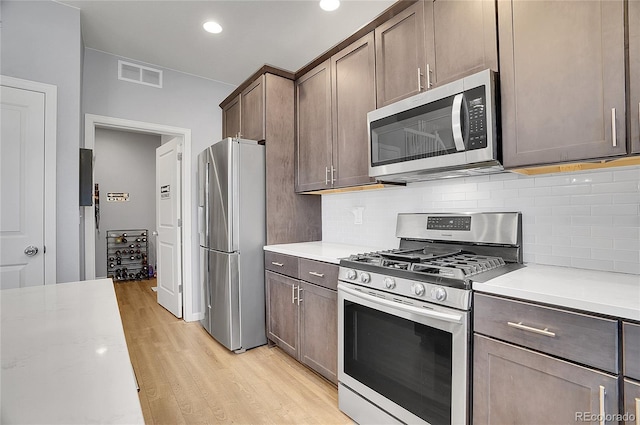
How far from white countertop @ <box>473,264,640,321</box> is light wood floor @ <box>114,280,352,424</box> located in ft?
4.14

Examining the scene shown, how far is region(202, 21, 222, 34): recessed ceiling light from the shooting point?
8.63 ft

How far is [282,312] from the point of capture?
2600 mm

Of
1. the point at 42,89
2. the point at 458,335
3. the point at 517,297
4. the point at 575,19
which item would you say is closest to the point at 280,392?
the point at 458,335

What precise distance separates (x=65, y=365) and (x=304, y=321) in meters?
1.77

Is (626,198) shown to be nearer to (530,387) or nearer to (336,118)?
(530,387)

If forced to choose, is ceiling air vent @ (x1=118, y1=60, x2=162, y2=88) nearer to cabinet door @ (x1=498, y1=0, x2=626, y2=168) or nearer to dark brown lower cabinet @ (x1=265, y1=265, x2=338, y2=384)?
dark brown lower cabinet @ (x1=265, y1=265, x2=338, y2=384)

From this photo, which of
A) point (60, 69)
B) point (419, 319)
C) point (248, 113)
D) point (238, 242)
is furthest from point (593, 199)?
point (60, 69)

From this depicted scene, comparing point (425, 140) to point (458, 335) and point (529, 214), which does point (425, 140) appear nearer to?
point (529, 214)

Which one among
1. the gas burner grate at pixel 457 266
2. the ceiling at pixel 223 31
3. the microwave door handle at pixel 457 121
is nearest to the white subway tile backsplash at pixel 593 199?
the gas burner grate at pixel 457 266

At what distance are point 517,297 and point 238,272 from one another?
213 centimetres

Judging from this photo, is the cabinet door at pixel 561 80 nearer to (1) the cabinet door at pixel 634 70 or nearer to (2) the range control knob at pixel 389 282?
(1) the cabinet door at pixel 634 70

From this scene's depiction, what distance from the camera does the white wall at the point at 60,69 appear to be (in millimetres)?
2311

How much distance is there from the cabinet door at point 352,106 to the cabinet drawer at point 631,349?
1546 millimetres

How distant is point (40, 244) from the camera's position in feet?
7.64
